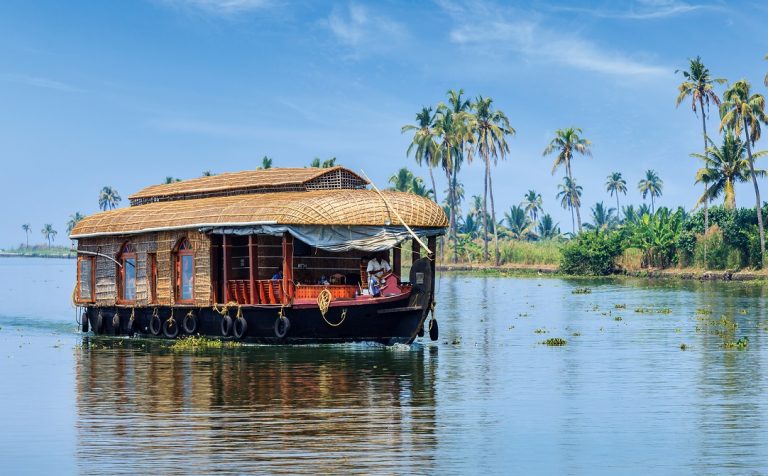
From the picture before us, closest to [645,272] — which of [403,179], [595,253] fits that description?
[595,253]

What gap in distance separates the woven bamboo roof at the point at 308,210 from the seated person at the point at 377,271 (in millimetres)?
1334

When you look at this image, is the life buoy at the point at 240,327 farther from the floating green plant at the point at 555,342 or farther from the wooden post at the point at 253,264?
the floating green plant at the point at 555,342

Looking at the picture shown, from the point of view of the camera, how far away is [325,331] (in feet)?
84.2

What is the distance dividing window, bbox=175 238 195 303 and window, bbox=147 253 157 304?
118 centimetres

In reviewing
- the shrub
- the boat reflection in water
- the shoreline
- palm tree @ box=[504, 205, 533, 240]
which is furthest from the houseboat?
palm tree @ box=[504, 205, 533, 240]

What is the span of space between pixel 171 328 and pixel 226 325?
8.78 ft

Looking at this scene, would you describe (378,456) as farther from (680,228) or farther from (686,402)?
(680,228)

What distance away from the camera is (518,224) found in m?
137

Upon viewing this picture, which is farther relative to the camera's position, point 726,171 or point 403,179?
point 403,179

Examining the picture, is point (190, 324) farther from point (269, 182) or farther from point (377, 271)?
point (377, 271)

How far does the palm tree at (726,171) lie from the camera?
69.8 meters

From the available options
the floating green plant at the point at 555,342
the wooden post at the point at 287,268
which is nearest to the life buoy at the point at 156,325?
the wooden post at the point at 287,268

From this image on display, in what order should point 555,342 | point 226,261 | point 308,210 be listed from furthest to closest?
point 555,342, point 226,261, point 308,210

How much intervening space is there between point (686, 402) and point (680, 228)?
57.5m
